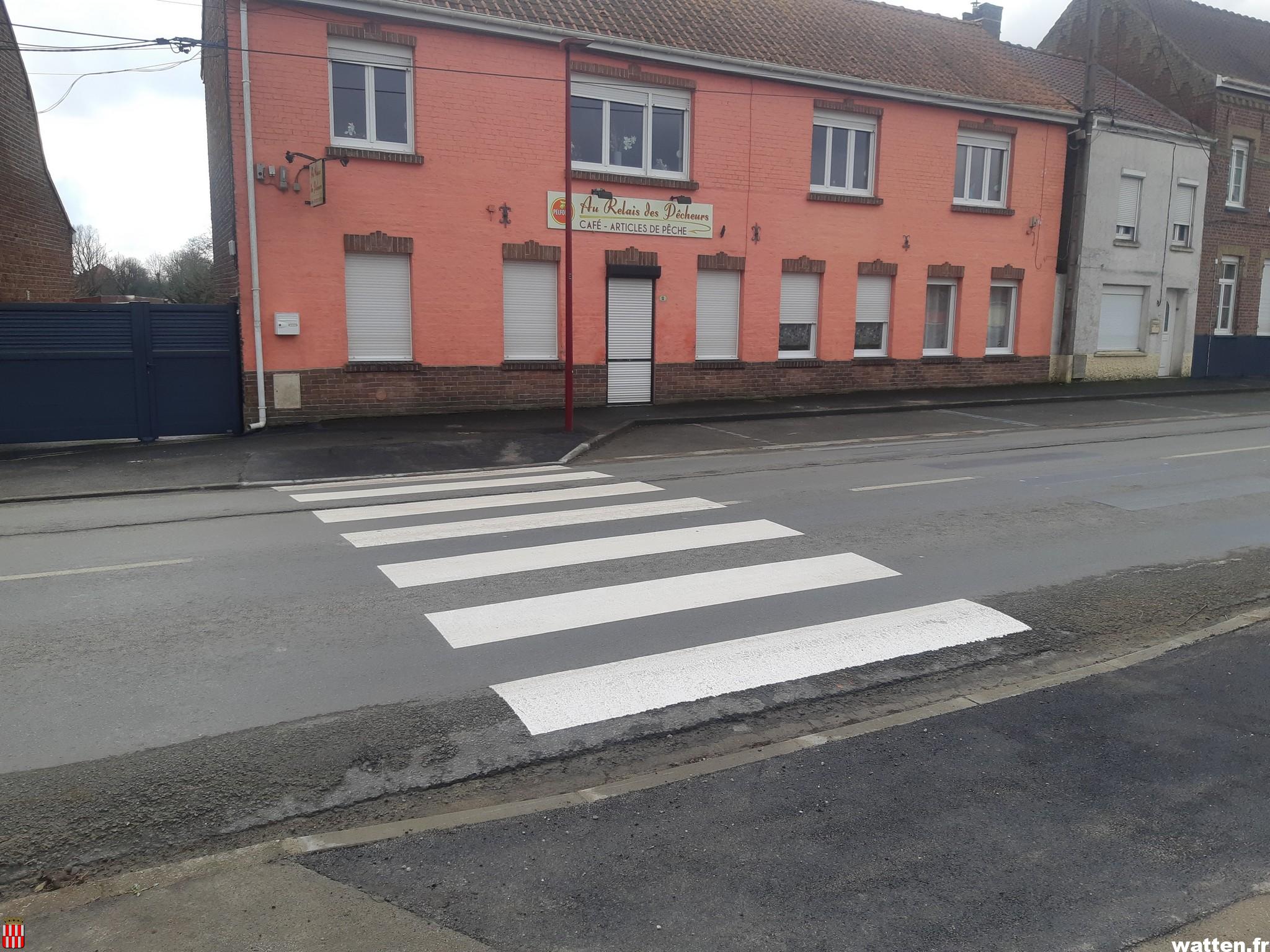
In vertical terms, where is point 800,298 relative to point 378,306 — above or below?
above

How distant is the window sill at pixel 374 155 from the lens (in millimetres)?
15656

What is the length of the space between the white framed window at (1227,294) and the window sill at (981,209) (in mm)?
8648

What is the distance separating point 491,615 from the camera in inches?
243

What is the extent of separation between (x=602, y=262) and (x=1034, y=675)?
14.1m

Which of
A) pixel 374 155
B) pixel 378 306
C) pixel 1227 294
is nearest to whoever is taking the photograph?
pixel 374 155

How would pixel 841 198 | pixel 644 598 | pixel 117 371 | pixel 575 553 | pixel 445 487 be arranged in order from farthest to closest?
1. pixel 841 198
2. pixel 117 371
3. pixel 445 487
4. pixel 575 553
5. pixel 644 598

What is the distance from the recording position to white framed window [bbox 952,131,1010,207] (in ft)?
72.3

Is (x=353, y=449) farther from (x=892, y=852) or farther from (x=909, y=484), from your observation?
(x=892, y=852)

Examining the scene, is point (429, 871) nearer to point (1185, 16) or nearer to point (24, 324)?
point (24, 324)

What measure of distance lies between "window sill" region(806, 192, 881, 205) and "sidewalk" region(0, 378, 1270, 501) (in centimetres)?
439

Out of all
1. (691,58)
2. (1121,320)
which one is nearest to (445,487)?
(691,58)

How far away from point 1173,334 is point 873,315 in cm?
1061

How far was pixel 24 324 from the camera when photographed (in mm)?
14141

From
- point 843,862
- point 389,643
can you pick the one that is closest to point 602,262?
point 389,643
